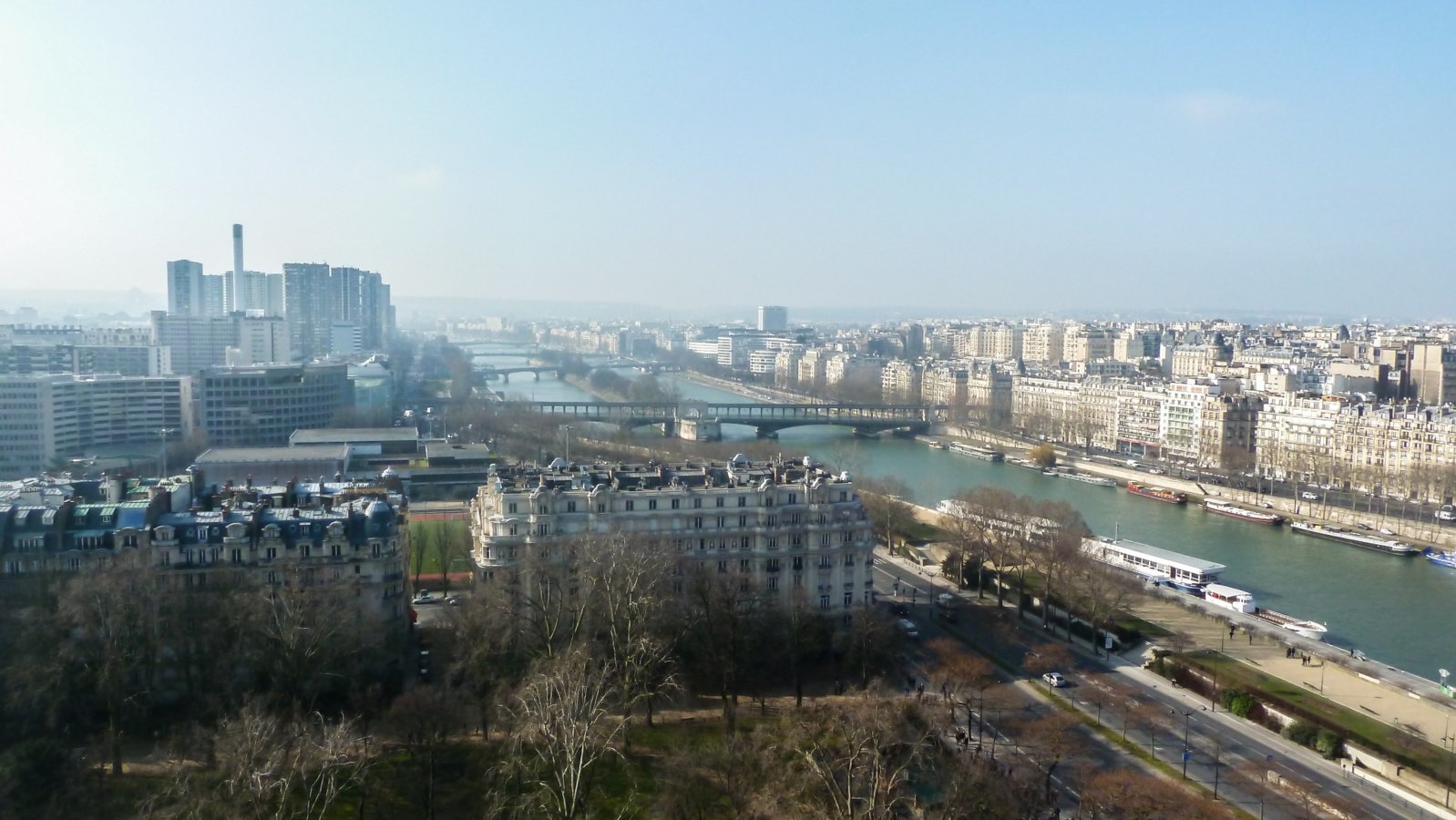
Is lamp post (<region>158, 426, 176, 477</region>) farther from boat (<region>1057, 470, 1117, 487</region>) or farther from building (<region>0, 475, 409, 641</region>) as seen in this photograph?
boat (<region>1057, 470, 1117, 487</region>)

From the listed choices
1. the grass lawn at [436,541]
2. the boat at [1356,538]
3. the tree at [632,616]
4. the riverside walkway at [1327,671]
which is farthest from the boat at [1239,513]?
the tree at [632,616]

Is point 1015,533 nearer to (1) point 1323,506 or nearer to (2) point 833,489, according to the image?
(2) point 833,489

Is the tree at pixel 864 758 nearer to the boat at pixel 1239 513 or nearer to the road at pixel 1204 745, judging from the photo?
the road at pixel 1204 745

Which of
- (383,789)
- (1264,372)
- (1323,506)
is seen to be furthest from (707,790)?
(1264,372)

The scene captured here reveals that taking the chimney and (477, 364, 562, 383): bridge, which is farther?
the chimney

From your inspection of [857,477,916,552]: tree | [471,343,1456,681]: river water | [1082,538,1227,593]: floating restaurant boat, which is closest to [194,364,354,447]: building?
[471,343,1456,681]: river water

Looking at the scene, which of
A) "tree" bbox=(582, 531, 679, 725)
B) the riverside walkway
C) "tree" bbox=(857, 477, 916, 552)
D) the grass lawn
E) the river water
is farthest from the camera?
"tree" bbox=(857, 477, 916, 552)
